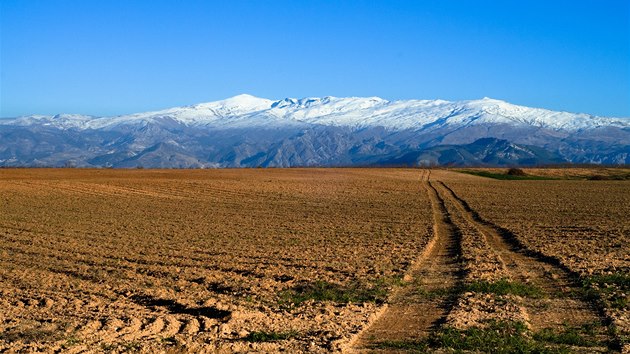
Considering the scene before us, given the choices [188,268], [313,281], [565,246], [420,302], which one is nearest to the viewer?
[420,302]

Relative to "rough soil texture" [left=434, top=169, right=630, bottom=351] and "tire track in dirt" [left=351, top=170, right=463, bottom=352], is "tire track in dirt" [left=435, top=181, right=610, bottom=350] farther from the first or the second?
"tire track in dirt" [left=351, top=170, right=463, bottom=352]

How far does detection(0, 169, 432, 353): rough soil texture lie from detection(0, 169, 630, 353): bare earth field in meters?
0.06

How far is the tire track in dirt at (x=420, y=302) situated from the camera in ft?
34.9

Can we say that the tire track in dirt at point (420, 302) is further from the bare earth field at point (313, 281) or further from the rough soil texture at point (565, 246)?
the rough soil texture at point (565, 246)

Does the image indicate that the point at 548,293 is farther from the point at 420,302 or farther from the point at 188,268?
the point at 188,268

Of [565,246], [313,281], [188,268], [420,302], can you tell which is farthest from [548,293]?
[188,268]

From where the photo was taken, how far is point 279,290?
14.3 meters

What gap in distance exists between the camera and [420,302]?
13.1 meters

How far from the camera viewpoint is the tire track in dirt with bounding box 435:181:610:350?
450 inches

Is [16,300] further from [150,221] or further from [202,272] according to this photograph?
[150,221]

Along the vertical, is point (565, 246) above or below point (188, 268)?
above

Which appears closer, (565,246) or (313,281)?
(313,281)

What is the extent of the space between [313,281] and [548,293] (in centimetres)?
492

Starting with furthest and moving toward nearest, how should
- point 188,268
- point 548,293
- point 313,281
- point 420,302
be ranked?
point 188,268
point 313,281
point 548,293
point 420,302
